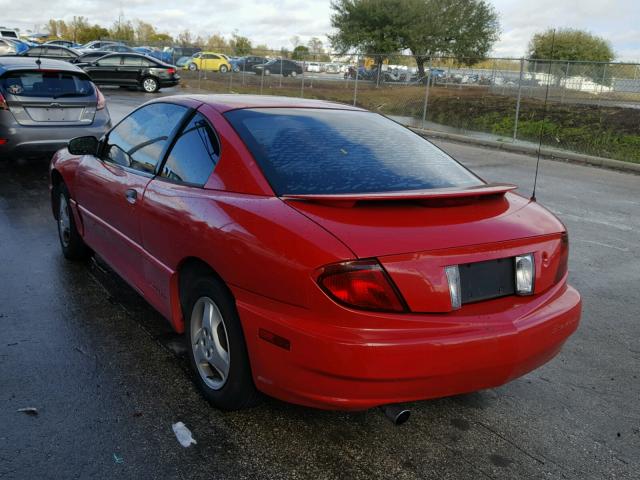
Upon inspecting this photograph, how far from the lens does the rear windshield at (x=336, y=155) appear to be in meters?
3.15

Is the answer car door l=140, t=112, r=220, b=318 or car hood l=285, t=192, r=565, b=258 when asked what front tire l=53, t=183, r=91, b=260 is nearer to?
car door l=140, t=112, r=220, b=318

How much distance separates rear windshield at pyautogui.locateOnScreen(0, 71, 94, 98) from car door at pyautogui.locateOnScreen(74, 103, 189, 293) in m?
4.65

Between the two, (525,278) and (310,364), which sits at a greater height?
(525,278)

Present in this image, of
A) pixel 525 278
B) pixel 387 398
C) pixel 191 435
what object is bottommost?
pixel 191 435

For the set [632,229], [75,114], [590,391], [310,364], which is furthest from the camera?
[75,114]

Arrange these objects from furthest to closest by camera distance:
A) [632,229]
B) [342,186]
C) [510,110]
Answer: [510,110] → [632,229] → [342,186]

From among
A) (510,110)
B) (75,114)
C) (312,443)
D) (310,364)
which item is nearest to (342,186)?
(310,364)

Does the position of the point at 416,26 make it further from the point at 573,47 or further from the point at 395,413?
the point at 395,413

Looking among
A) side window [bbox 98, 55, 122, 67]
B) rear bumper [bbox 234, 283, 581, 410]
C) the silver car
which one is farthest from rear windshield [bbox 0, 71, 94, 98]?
side window [bbox 98, 55, 122, 67]

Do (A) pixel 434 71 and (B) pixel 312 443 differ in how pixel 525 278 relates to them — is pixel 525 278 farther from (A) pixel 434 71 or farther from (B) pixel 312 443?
(A) pixel 434 71

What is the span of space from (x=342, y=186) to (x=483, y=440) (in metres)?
1.39

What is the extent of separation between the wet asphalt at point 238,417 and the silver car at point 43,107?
4348 millimetres

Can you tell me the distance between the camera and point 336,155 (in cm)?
339

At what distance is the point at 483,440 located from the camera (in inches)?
119
